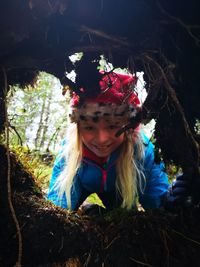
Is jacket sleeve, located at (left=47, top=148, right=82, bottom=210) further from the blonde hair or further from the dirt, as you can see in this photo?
the dirt

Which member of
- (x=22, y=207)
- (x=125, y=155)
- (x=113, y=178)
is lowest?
(x=22, y=207)

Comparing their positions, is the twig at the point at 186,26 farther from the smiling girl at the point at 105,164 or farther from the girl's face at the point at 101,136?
the girl's face at the point at 101,136

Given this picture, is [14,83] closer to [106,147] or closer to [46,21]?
[46,21]

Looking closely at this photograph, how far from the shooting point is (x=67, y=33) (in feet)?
5.79

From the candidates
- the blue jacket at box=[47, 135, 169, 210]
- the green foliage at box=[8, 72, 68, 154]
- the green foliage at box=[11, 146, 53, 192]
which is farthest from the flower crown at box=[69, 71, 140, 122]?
the blue jacket at box=[47, 135, 169, 210]

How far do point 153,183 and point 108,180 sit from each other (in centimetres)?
55

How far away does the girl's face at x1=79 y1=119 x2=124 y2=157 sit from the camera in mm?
2814

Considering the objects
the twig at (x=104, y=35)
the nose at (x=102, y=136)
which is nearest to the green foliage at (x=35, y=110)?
the nose at (x=102, y=136)

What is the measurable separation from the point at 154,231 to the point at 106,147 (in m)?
1.43

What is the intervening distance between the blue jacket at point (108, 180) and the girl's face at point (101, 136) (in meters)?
0.16

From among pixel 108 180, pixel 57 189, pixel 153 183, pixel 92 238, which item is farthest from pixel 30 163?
pixel 153 183

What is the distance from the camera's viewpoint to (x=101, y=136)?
2.87 meters

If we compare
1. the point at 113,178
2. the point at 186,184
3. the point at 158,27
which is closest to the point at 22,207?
the point at 186,184

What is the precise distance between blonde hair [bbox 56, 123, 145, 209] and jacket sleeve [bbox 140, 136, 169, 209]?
0.12m
